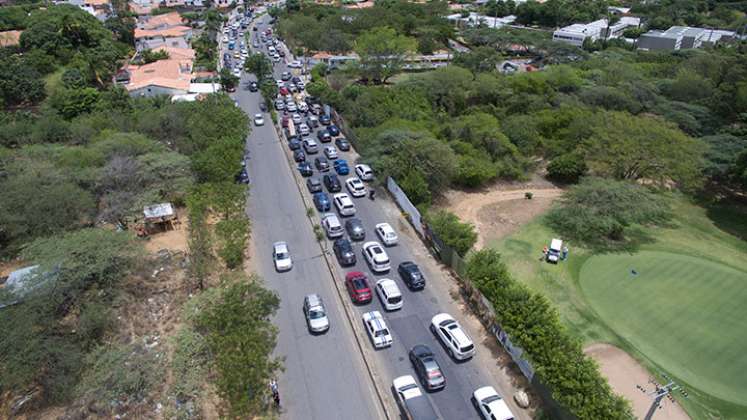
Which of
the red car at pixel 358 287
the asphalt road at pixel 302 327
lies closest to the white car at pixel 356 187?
the asphalt road at pixel 302 327

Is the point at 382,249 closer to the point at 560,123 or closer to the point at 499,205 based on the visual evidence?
the point at 499,205

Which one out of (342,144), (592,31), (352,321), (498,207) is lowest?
(352,321)

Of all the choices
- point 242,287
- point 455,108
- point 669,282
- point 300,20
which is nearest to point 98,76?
point 300,20

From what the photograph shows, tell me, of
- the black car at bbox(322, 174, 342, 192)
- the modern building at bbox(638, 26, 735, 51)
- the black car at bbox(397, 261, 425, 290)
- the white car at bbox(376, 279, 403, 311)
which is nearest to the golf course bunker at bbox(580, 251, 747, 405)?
the black car at bbox(397, 261, 425, 290)

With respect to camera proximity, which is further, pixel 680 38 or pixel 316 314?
pixel 680 38

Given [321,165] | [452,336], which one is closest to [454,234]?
[452,336]

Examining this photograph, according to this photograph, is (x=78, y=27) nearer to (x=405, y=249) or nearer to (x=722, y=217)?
(x=405, y=249)
